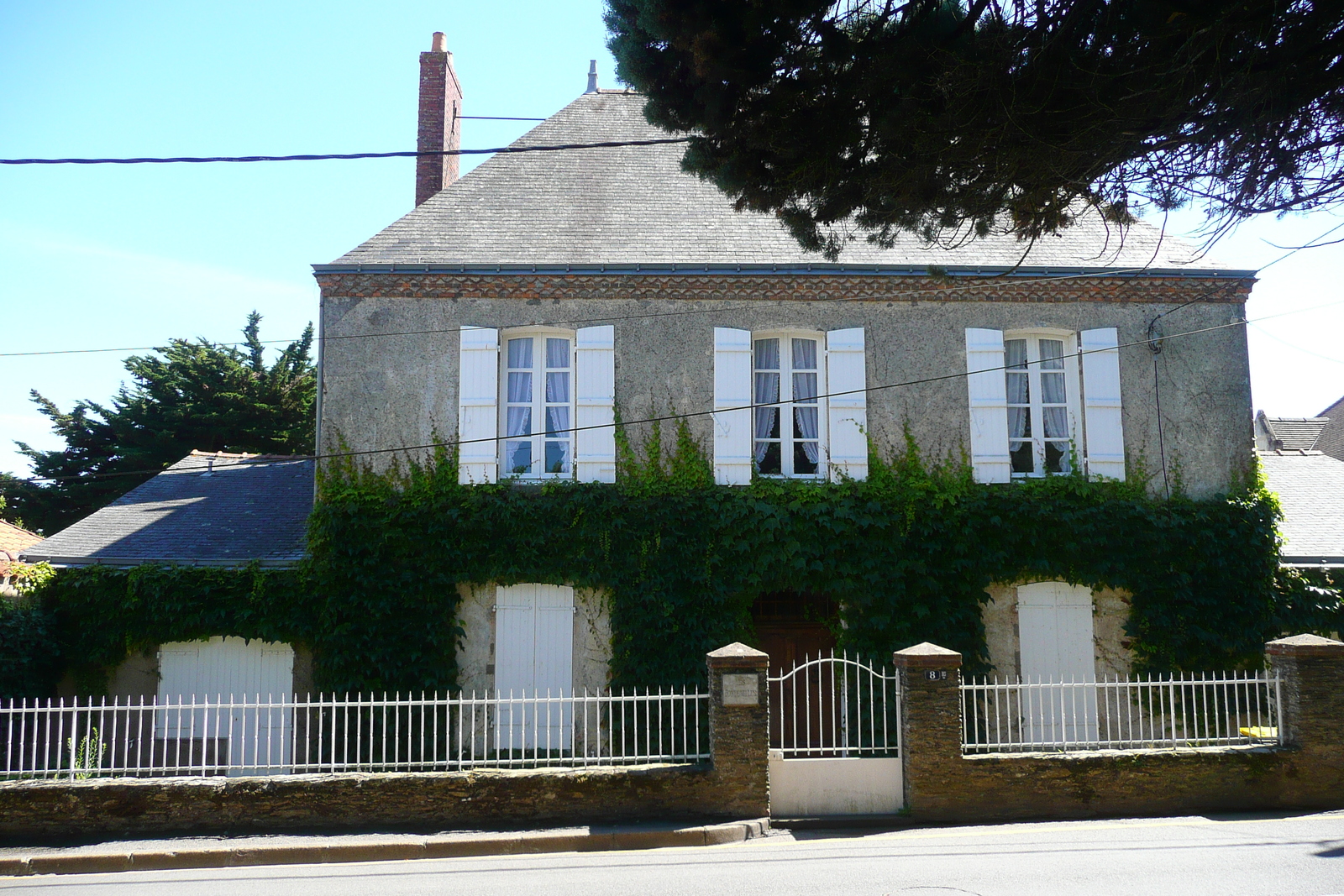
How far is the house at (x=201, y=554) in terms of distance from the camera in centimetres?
1221

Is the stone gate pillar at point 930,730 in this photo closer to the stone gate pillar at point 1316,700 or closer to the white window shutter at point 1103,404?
the stone gate pillar at point 1316,700

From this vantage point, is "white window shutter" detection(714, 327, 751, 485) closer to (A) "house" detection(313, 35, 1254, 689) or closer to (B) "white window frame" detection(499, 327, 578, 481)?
(A) "house" detection(313, 35, 1254, 689)

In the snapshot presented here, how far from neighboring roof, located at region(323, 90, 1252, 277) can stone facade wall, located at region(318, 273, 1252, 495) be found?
234 mm

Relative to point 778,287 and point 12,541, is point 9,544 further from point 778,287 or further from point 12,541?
point 778,287

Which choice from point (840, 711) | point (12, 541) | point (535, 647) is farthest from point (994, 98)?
point (12, 541)

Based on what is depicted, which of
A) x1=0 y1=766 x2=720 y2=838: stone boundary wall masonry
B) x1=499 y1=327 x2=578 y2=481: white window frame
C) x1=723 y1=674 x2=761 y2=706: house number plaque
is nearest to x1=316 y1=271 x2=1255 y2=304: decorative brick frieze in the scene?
x1=499 y1=327 x2=578 y2=481: white window frame

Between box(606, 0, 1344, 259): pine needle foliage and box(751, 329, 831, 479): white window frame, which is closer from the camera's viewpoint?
box(606, 0, 1344, 259): pine needle foliage

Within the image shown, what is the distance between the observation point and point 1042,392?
13.2m

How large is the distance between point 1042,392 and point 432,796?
9159 mm

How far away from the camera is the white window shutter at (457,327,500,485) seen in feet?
40.8

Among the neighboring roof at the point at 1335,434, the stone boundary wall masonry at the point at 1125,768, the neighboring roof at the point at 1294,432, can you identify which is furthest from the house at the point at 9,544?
the neighboring roof at the point at 1335,434

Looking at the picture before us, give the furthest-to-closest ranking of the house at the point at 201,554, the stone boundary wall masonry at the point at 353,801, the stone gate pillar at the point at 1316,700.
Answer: the house at the point at 201,554 → the stone gate pillar at the point at 1316,700 → the stone boundary wall masonry at the point at 353,801

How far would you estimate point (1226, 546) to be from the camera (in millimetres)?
12516

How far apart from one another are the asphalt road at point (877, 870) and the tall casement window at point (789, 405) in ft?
17.0
